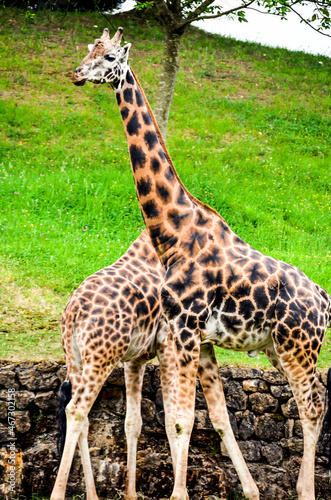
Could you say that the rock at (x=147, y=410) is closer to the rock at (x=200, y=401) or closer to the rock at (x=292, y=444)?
the rock at (x=200, y=401)

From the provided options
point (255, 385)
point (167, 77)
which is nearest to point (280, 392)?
point (255, 385)

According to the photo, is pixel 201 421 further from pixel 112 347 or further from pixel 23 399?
pixel 23 399

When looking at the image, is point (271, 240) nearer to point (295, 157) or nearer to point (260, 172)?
point (260, 172)

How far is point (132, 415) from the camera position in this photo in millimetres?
5574

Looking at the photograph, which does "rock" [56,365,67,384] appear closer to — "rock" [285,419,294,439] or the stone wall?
the stone wall

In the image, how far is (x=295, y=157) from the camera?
15.7 m

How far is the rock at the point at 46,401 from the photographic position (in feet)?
19.5

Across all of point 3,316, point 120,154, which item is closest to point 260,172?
point 120,154

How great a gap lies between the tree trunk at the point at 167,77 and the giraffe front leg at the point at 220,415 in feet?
20.8

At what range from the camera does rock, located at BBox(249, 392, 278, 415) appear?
20.3 ft

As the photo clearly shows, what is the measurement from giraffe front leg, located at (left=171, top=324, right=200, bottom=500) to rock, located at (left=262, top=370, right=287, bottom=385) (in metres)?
1.89

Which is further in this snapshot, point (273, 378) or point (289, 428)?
→ point (273, 378)

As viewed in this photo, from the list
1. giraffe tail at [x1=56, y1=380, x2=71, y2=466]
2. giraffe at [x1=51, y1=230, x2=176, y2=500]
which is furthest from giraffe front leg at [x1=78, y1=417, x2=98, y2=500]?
giraffe tail at [x1=56, y1=380, x2=71, y2=466]

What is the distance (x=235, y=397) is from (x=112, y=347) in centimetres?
191
